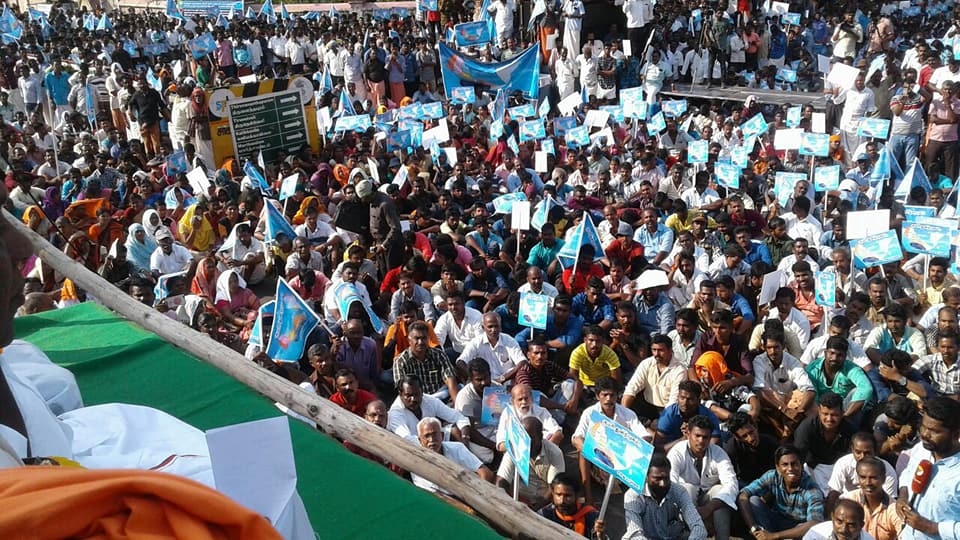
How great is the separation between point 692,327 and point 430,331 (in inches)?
81.0

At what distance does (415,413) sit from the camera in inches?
217

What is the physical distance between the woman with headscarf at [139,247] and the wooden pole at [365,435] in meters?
4.97

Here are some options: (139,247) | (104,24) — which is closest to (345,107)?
(139,247)

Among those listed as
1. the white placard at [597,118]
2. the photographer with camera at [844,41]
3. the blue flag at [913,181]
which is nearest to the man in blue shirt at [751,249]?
the blue flag at [913,181]

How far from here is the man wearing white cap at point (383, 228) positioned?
8.40 meters

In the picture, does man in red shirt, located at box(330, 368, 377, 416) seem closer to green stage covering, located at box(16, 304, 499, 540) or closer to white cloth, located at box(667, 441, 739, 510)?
green stage covering, located at box(16, 304, 499, 540)

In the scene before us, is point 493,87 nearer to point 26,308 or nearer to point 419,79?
point 419,79

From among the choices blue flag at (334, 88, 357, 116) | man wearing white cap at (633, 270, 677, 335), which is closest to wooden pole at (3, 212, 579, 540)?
man wearing white cap at (633, 270, 677, 335)

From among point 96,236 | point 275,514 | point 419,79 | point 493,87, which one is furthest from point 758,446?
point 419,79

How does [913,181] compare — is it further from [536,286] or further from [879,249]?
[536,286]

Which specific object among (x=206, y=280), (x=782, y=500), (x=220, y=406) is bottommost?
(x=782, y=500)

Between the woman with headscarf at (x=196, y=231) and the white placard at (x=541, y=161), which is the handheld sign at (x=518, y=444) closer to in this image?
the woman with headscarf at (x=196, y=231)

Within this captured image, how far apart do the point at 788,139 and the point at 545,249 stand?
4053mm

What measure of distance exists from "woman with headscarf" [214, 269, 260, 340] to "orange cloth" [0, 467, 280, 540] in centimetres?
653
